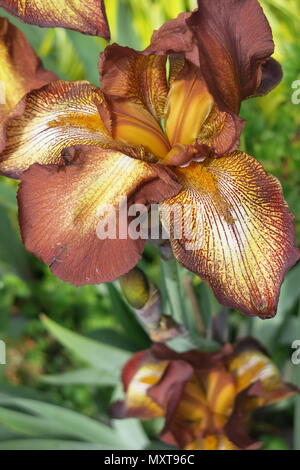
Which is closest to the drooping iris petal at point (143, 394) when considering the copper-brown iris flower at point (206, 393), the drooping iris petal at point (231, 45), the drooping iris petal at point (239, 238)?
the copper-brown iris flower at point (206, 393)

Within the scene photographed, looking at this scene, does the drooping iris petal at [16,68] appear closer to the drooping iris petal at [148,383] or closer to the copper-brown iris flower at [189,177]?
the copper-brown iris flower at [189,177]

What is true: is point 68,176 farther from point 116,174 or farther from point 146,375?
point 146,375

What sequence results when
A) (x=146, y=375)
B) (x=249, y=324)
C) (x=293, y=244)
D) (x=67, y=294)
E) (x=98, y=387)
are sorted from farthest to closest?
(x=67, y=294) < (x=98, y=387) < (x=249, y=324) < (x=146, y=375) < (x=293, y=244)

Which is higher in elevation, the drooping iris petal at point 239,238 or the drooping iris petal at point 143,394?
the drooping iris petal at point 239,238

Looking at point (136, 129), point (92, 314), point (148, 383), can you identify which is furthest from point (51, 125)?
point (92, 314)

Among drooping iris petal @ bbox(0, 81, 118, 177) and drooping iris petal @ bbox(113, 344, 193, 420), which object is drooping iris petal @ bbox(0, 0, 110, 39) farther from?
drooping iris petal @ bbox(113, 344, 193, 420)

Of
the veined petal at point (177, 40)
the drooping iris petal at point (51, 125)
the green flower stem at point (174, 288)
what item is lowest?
the green flower stem at point (174, 288)

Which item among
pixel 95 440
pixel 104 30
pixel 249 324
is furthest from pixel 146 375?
pixel 104 30
